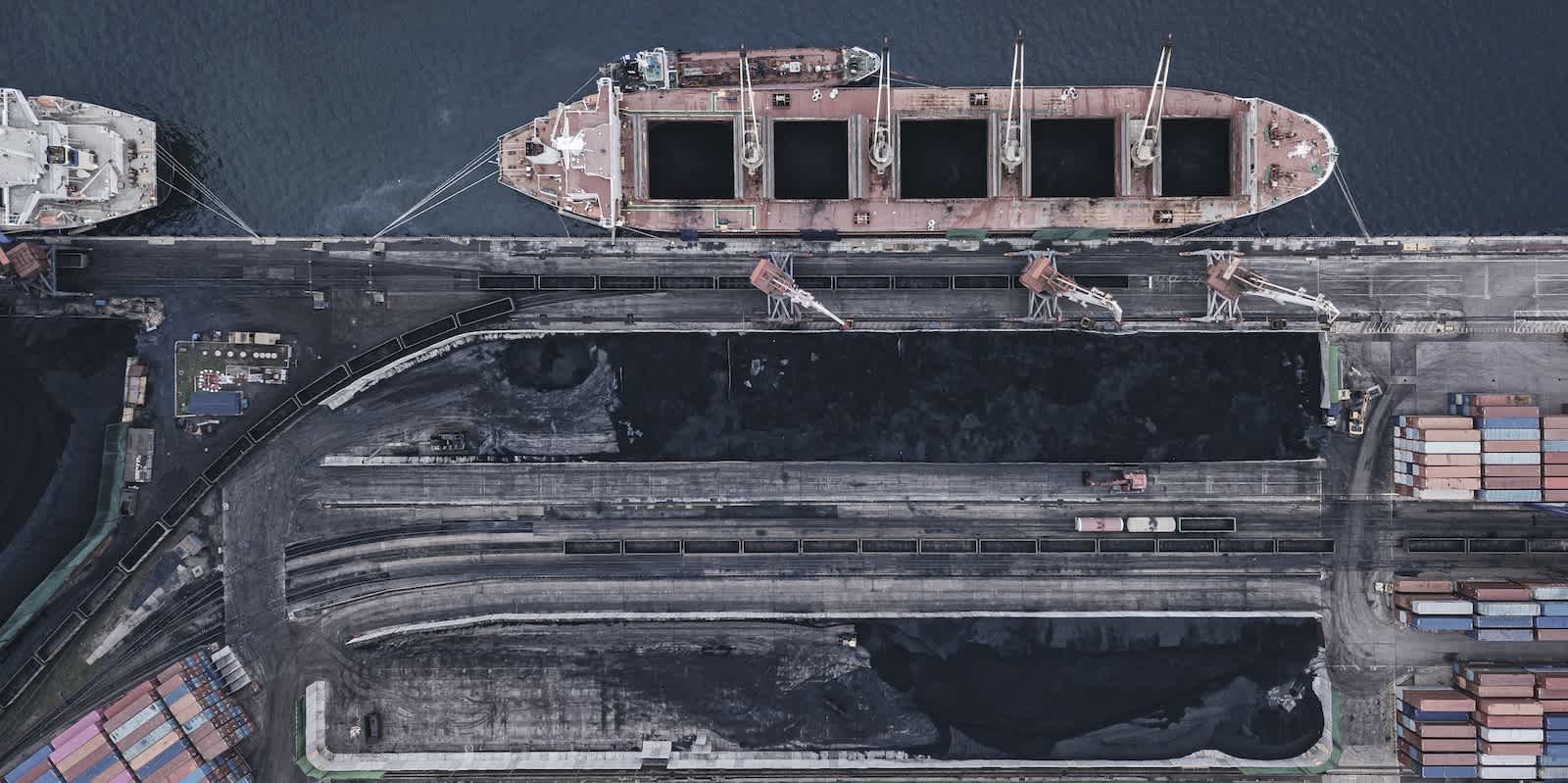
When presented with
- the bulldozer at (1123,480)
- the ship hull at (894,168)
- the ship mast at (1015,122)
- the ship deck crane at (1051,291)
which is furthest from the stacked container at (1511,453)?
the ship mast at (1015,122)

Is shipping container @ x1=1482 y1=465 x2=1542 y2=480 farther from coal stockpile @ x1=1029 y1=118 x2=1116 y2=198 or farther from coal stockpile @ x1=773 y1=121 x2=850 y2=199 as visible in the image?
coal stockpile @ x1=773 y1=121 x2=850 y2=199

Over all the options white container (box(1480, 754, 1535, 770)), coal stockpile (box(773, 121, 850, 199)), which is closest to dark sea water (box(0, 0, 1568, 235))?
coal stockpile (box(773, 121, 850, 199))

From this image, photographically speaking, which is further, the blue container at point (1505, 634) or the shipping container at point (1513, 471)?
the blue container at point (1505, 634)

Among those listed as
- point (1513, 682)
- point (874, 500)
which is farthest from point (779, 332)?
point (1513, 682)

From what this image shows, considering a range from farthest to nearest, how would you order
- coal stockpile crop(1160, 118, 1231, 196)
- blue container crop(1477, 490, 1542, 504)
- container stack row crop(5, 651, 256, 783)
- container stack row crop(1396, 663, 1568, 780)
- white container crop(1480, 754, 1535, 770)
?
coal stockpile crop(1160, 118, 1231, 196) < white container crop(1480, 754, 1535, 770) < container stack row crop(1396, 663, 1568, 780) < blue container crop(1477, 490, 1542, 504) < container stack row crop(5, 651, 256, 783)

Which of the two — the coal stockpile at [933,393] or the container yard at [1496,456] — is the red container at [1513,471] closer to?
the container yard at [1496,456]

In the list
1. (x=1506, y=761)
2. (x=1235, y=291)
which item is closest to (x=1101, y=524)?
(x=1235, y=291)
